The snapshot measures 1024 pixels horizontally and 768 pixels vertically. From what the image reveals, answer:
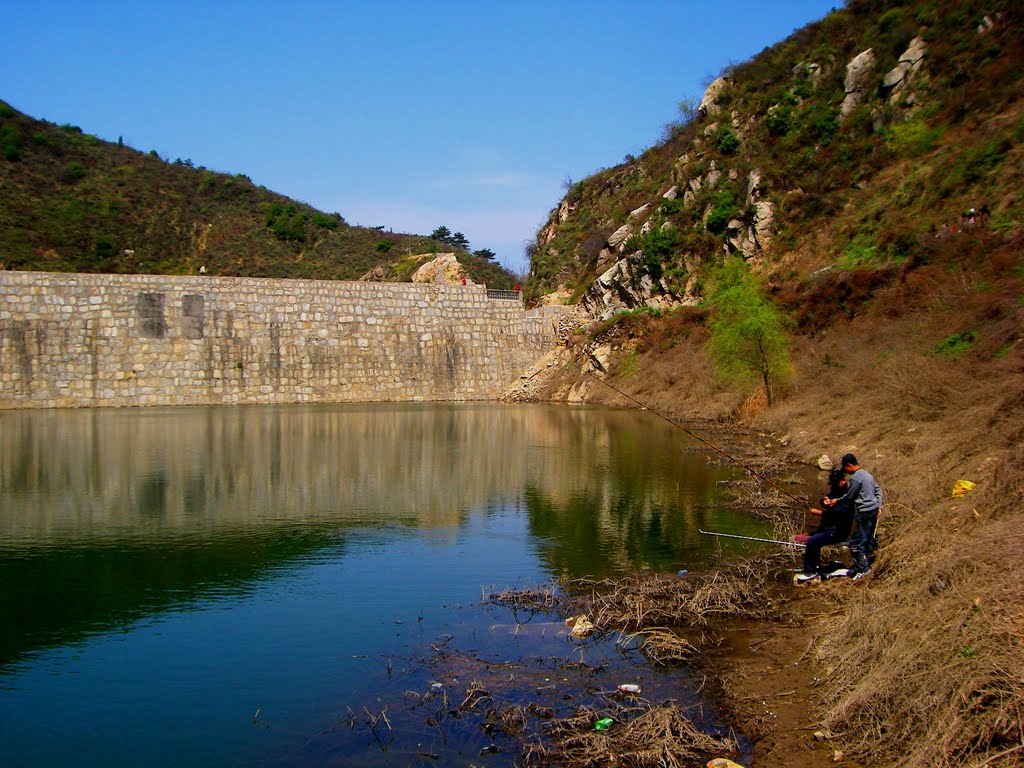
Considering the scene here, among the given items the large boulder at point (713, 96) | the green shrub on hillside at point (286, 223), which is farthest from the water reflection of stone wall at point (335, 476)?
the green shrub on hillside at point (286, 223)

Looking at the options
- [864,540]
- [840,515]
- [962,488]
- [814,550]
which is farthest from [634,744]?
[962,488]

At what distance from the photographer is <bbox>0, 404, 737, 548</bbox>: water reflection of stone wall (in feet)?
49.8

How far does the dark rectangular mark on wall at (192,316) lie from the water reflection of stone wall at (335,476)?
8.26 meters

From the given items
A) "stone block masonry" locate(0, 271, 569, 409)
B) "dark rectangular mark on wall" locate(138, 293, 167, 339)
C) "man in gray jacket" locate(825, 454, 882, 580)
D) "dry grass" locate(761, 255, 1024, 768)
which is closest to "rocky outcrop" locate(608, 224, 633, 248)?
"stone block masonry" locate(0, 271, 569, 409)

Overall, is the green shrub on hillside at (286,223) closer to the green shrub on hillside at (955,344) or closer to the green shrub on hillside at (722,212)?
the green shrub on hillside at (722,212)

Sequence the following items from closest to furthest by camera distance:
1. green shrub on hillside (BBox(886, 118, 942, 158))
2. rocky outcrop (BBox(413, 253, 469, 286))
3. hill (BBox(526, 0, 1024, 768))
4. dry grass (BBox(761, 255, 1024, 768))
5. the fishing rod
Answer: dry grass (BBox(761, 255, 1024, 768)), hill (BBox(526, 0, 1024, 768)), the fishing rod, green shrub on hillside (BBox(886, 118, 942, 158)), rocky outcrop (BBox(413, 253, 469, 286))

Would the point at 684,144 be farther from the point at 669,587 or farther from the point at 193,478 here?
the point at 669,587

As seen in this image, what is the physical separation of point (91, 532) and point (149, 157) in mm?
73326

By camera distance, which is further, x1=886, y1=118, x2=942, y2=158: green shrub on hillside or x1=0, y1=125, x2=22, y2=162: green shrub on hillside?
x1=0, y1=125, x2=22, y2=162: green shrub on hillside

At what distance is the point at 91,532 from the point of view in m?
14.1

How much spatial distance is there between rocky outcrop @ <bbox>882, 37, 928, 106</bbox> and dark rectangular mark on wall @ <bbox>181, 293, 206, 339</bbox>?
33.8 metres

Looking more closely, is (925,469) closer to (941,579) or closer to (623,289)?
(941,579)

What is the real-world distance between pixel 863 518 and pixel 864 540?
274 millimetres

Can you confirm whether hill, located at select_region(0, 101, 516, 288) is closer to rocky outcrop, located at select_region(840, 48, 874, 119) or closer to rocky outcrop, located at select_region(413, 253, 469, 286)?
rocky outcrop, located at select_region(413, 253, 469, 286)
